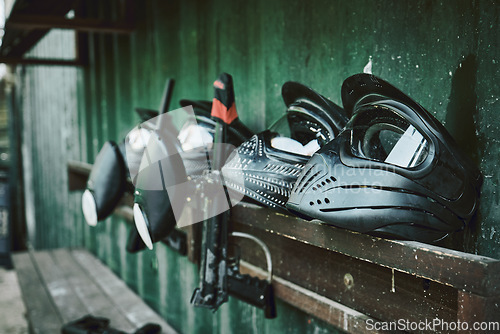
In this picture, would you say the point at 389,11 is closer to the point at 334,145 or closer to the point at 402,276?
the point at 334,145

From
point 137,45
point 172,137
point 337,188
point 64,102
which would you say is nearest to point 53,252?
point 64,102

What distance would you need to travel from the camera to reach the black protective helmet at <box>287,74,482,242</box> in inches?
34.5

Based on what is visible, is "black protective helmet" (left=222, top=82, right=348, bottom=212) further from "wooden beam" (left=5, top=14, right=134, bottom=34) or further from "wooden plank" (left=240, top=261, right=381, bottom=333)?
"wooden beam" (left=5, top=14, right=134, bottom=34)

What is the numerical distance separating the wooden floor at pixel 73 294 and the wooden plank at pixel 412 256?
5.53 ft

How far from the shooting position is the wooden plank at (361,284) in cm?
114

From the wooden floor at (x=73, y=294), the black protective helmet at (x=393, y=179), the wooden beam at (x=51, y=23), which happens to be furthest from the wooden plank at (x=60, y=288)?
the black protective helmet at (x=393, y=179)

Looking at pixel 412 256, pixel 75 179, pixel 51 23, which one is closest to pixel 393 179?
pixel 412 256

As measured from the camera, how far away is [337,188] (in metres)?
0.94

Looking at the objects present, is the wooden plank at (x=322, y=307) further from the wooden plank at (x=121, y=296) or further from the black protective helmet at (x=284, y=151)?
the wooden plank at (x=121, y=296)

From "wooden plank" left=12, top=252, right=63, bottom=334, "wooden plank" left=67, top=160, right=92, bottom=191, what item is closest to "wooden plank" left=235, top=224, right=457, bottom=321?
"wooden plank" left=12, top=252, right=63, bottom=334

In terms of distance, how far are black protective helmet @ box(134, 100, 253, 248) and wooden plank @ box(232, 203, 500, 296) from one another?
11.9 inches

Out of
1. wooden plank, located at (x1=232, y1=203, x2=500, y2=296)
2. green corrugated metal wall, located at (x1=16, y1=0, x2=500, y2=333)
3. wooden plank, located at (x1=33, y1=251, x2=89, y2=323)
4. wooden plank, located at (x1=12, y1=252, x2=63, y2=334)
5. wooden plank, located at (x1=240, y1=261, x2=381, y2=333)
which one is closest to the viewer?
wooden plank, located at (x1=232, y1=203, x2=500, y2=296)

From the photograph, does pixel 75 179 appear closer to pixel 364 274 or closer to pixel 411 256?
pixel 364 274

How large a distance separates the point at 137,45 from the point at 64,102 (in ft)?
8.21
